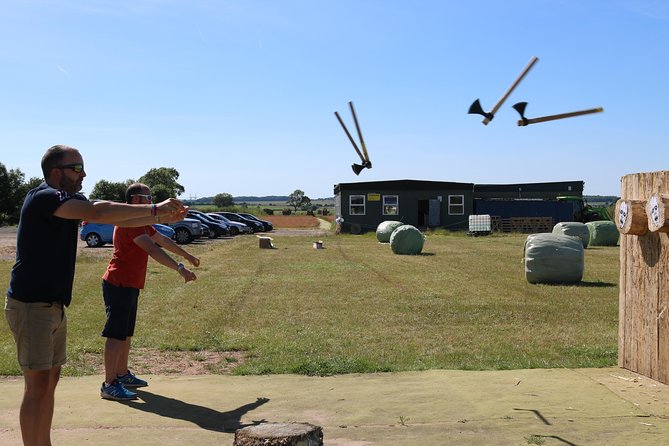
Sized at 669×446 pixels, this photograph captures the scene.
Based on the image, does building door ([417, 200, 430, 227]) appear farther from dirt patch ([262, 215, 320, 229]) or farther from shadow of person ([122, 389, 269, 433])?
shadow of person ([122, 389, 269, 433])

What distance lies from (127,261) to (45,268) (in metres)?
1.95

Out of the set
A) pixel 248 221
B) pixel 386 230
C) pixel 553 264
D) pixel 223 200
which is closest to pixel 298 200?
pixel 223 200

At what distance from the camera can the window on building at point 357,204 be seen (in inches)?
1894

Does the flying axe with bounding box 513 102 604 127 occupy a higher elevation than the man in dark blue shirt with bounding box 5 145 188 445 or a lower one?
higher

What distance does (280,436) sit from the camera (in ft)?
13.9

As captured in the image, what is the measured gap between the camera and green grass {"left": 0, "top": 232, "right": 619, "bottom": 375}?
786 cm

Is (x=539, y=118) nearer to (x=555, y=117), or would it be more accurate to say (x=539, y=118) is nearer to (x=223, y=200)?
(x=555, y=117)

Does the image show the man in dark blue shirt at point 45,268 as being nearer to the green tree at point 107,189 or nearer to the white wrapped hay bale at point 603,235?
the white wrapped hay bale at point 603,235

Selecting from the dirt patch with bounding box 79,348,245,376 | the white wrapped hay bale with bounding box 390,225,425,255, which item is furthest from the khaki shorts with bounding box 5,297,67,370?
the white wrapped hay bale with bounding box 390,225,425,255

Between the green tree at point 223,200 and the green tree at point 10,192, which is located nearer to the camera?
the green tree at point 10,192

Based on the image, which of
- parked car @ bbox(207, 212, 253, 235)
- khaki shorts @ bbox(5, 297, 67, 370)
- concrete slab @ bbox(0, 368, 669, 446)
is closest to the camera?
khaki shorts @ bbox(5, 297, 67, 370)

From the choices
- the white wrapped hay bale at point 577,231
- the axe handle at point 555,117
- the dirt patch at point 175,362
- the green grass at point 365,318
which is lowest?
the dirt patch at point 175,362

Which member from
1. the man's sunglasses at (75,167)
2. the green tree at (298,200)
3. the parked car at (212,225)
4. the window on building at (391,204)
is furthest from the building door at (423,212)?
the green tree at (298,200)

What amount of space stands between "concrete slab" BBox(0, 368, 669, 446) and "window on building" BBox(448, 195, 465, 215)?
42760mm
